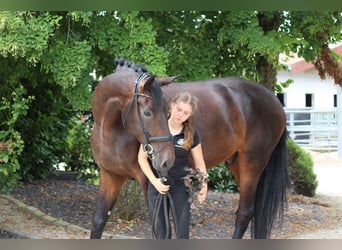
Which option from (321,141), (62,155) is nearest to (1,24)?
(62,155)

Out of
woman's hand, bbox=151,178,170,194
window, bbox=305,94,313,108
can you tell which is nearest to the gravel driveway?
window, bbox=305,94,313,108

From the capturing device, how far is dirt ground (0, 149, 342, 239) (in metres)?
4.29

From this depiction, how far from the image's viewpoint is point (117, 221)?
14.8 ft

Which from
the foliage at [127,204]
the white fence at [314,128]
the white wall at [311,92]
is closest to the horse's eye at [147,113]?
the foliage at [127,204]

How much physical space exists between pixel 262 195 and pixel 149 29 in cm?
140

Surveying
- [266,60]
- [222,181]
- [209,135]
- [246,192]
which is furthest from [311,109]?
[209,135]

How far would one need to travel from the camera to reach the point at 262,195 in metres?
3.54

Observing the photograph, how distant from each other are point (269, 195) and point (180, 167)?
120cm

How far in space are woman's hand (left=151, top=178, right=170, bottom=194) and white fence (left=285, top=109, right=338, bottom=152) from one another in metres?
5.99

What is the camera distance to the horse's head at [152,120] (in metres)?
2.40

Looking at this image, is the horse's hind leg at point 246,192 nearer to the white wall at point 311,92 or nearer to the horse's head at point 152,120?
the horse's head at point 152,120

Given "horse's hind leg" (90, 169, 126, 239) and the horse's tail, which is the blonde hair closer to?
"horse's hind leg" (90, 169, 126, 239)

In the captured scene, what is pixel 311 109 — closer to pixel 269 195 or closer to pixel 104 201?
pixel 269 195

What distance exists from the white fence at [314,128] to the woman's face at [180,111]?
233 inches
